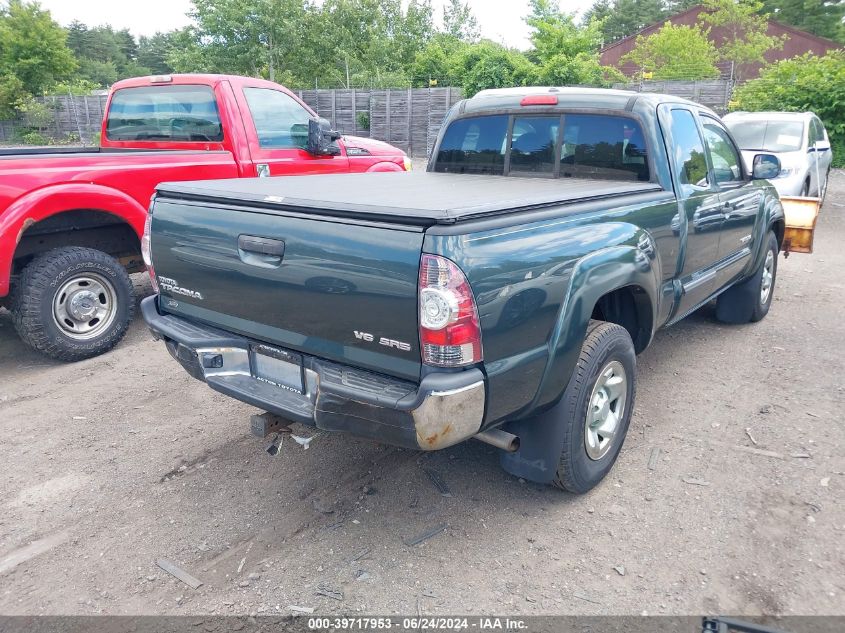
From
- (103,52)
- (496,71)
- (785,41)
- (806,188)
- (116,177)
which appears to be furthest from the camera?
(103,52)

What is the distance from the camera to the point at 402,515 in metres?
3.18

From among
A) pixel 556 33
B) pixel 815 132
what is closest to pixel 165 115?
pixel 815 132

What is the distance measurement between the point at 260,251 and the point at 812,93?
1834 cm

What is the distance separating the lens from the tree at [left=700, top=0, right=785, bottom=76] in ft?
111

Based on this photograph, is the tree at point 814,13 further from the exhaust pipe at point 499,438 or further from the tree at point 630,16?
the exhaust pipe at point 499,438

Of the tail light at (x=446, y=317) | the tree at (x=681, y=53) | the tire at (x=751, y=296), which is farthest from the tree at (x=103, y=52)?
the tail light at (x=446, y=317)

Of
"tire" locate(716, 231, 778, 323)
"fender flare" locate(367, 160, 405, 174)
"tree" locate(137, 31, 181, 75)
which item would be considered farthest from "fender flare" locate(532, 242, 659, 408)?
"tree" locate(137, 31, 181, 75)

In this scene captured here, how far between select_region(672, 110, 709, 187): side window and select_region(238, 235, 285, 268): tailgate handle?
8.42 ft

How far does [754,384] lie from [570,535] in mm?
2460

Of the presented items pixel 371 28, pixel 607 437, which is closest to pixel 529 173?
pixel 607 437

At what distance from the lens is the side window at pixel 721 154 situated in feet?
15.2

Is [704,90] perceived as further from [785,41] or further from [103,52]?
[103,52]

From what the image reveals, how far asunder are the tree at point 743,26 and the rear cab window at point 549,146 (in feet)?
114

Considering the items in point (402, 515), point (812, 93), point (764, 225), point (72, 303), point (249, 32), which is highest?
point (249, 32)
